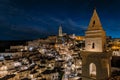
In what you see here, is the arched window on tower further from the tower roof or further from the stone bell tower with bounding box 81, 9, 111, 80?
the tower roof

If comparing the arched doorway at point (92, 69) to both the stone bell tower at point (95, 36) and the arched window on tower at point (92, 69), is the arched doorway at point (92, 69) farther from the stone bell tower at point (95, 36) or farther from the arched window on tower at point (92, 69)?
the stone bell tower at point (95, 36)

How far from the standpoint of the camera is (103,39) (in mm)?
11906

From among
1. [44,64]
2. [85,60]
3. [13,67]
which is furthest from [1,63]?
[85,60]

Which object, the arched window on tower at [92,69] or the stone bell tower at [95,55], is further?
the arched window on tower at [92,69]

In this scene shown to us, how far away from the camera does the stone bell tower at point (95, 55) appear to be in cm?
1155

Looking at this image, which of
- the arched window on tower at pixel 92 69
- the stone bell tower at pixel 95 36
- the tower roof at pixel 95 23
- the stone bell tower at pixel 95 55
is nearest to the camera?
the stone bell tower at pixel 95 55

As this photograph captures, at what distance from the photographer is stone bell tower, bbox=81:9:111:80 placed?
11547 millimetres

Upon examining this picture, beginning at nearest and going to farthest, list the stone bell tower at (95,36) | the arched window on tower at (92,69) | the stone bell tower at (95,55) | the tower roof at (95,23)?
1. the stone bell tower at (95,55)
2. the stone bell tower at (95,36)
3. the tower roof at (95,23)
4. the arched window on tower at (92,69)

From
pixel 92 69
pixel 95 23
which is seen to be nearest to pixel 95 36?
pixel 95 23

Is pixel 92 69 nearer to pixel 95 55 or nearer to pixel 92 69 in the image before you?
pixel 92 69

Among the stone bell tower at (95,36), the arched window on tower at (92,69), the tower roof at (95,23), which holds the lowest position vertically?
the arched window on tower at (92,69)

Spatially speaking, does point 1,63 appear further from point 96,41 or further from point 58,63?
point 96,41

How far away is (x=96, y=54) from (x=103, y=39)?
125cm

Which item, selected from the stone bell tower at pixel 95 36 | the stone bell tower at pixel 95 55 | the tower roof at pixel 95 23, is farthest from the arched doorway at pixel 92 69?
the tower roof at pixel 95 23
